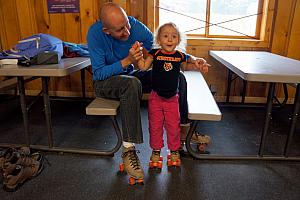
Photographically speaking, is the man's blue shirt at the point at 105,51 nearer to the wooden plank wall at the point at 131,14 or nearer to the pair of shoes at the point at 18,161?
the pair of shoes at the point at 18,161

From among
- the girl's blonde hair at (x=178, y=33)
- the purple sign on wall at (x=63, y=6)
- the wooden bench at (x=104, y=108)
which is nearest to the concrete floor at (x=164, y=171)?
the wooden bench at (x=104, y=108)

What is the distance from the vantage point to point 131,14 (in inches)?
104

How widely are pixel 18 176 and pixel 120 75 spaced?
814 mm

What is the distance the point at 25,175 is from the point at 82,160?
359 millimetres

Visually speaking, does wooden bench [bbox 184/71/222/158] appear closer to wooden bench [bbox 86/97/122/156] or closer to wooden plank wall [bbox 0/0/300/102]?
wooden bench [bbox 86/97/122/156]

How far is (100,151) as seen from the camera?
5.79ft

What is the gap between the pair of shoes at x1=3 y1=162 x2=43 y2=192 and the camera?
1.41m

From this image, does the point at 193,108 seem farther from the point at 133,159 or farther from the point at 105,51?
the point at 105,51

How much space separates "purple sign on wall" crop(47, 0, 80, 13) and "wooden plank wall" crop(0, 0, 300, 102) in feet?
0.14

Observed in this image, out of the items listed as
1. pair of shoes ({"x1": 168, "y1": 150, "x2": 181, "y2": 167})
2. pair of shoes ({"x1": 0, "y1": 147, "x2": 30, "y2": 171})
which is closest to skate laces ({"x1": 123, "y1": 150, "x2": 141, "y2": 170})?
pair of shoes ({"x1": 168, "y1": 150, "x2": 181, "y2": 167})

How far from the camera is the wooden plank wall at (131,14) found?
256 centimetres

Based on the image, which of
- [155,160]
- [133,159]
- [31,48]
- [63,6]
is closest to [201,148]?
[155,160]

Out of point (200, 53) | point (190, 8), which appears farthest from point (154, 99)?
point (190, 8)

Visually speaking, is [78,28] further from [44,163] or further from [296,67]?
[296,67]
